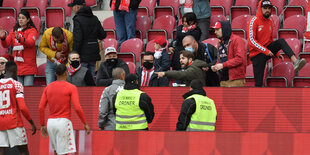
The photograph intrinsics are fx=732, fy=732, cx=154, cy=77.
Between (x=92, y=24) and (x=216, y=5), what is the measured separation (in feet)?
10.9

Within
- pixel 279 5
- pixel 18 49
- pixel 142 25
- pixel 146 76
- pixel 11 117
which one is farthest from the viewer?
pixel 279 5

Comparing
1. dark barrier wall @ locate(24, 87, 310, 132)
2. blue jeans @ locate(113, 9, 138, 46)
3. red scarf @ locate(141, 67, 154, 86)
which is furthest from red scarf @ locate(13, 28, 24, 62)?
dark barrier wall @ locate(24, 87, 310, 132)

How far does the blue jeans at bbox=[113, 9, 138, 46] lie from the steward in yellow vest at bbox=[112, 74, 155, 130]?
4077 millimetres

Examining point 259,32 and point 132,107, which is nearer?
point 132,107

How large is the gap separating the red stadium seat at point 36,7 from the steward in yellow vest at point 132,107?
19.2 feet

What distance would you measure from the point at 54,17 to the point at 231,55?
5030mm

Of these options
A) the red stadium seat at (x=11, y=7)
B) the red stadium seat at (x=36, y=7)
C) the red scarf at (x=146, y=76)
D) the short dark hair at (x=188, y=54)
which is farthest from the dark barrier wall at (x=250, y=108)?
the red stadium seat at (x=11, y=7)

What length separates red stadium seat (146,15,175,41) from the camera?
45.9ft

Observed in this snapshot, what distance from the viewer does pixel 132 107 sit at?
31.4 ft

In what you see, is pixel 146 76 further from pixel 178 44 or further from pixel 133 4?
pixel 133 4

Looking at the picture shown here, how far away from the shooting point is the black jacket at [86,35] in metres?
12.2

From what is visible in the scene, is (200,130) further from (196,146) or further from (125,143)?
(125,143)

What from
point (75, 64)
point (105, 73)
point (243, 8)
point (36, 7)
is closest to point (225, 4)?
point (243, 8)

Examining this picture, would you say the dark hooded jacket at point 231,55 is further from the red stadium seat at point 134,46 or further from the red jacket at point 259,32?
the red stadium seat at point 134,46
